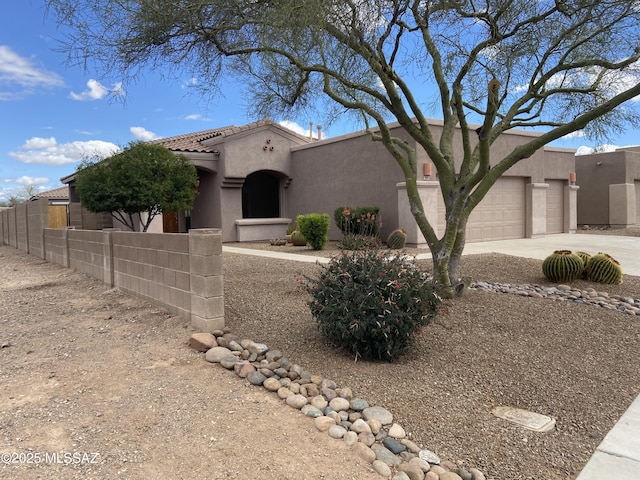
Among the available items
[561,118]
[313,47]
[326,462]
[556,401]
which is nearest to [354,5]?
[313,47]

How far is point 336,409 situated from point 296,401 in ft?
1.13

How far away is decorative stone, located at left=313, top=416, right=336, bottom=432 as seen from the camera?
3.76m

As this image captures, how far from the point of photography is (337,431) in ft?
12.1

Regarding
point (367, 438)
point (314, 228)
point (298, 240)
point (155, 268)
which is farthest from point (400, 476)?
point (298, 240)

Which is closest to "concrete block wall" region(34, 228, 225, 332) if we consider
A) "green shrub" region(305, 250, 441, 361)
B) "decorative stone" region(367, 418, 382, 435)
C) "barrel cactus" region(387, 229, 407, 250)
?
"green shrub" region(305, 250, 441, 361)

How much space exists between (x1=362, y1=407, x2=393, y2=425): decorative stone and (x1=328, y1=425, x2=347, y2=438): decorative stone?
299 millimetres

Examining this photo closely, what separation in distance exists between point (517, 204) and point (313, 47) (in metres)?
14.5

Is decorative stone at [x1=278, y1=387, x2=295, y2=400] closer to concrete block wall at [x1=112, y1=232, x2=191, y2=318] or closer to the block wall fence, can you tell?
the block wall fence

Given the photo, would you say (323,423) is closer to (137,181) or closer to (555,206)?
(137,181)

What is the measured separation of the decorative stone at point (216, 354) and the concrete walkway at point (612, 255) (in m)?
3.26

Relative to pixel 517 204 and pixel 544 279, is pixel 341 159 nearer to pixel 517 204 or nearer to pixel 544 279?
pixel 517 204

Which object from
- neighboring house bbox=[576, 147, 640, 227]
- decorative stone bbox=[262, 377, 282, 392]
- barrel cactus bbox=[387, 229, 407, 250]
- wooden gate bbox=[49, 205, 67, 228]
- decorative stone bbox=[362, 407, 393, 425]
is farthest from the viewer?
neighboring house bbox=[576, 147, 640, 227]

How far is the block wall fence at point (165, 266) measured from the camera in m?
5.73

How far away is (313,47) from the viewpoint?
7891mm
